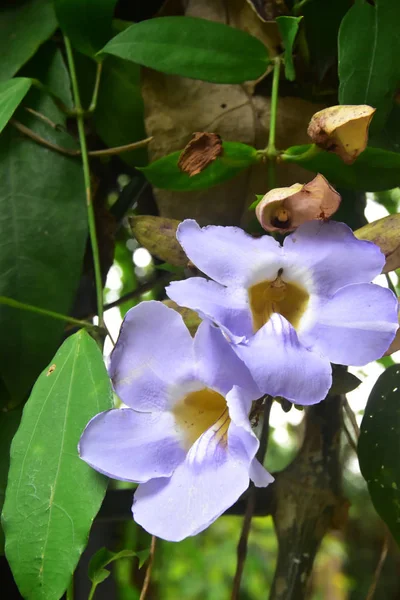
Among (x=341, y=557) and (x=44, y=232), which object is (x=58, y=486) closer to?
(x=44, y=232)

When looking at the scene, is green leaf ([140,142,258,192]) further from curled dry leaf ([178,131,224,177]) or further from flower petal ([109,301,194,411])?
flower petal ([109,301,194,411])

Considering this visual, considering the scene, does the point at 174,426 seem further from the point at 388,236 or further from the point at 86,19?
the point at 86,19

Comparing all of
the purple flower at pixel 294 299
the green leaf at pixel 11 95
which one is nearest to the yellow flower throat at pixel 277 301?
the purple flower at pixel 294 299

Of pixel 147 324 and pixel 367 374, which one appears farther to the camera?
pixel 367 374

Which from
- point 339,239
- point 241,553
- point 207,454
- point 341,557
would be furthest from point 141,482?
point 341,557

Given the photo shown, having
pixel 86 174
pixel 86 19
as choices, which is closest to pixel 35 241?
pixel 86 174
